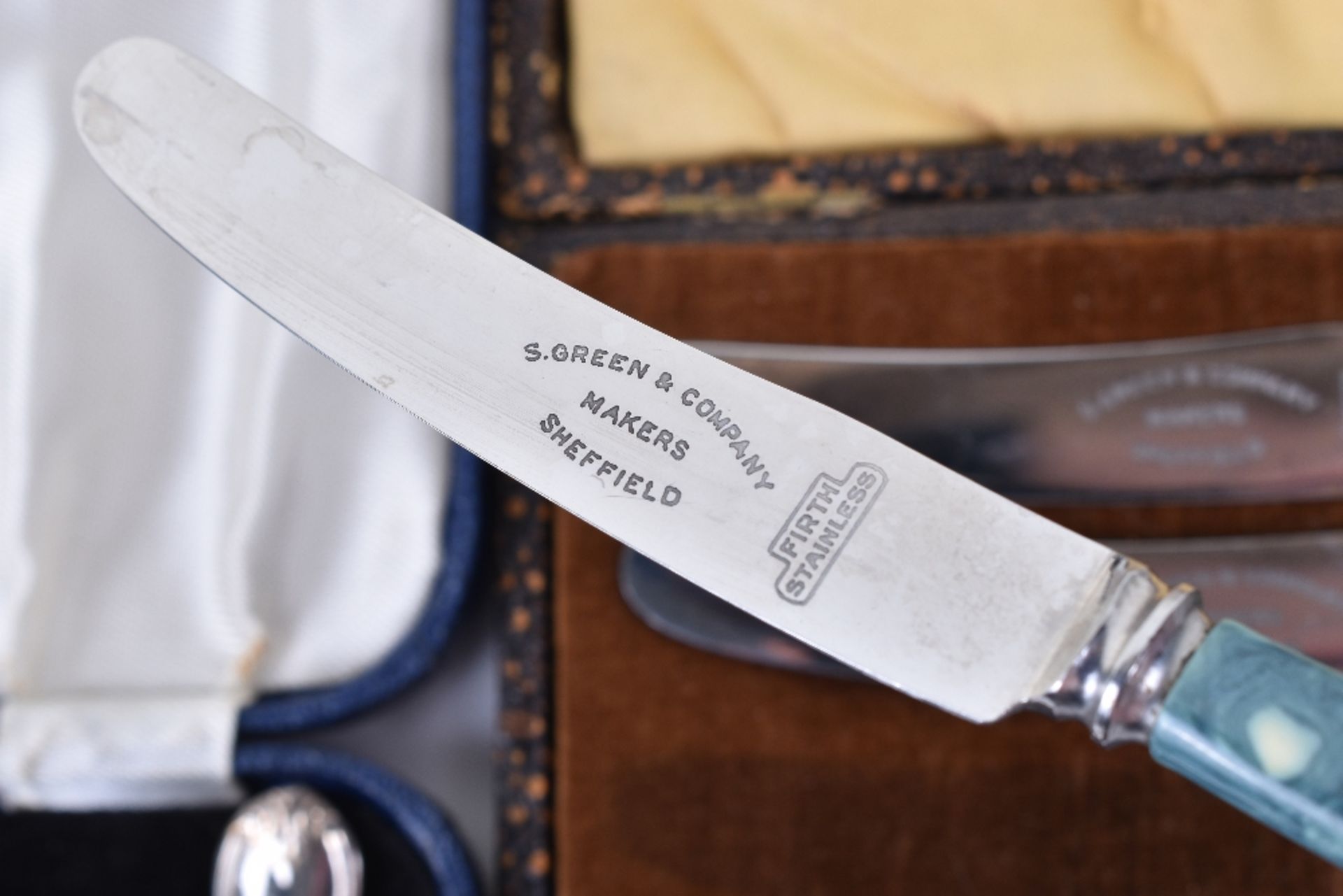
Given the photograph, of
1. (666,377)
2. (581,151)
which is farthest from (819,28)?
(666,377)

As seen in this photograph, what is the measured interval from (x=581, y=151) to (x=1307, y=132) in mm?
254

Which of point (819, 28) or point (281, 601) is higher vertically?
point (819, 28)

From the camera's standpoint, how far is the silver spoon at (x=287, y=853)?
35 centimetres

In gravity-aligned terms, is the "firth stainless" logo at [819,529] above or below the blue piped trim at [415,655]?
above

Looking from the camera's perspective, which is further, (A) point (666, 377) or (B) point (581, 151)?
(B) point (581, 151)

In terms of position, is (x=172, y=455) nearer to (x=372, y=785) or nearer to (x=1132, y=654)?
(x=372, y=785)

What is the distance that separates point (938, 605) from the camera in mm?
191

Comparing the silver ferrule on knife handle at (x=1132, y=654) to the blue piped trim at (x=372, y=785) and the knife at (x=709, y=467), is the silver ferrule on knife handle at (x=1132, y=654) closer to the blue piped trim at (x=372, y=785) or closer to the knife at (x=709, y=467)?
the knife at (x=709, y=467)

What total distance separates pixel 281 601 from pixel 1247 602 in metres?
0.32

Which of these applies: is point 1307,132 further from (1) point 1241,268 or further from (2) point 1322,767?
(2) point 1322,767

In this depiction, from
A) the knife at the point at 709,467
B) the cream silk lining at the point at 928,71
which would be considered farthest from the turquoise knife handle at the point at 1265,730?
the cream silk lining at the point at 928,71

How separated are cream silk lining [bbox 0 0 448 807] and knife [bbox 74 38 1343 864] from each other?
17 centimetres

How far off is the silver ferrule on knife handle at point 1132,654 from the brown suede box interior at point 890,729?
0.14 m

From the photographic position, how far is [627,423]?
0.20 meters
